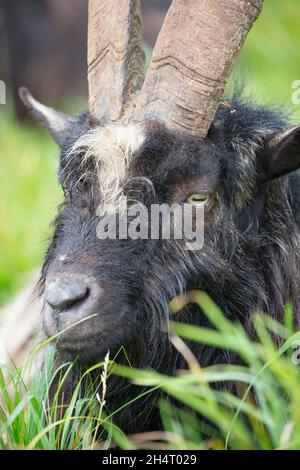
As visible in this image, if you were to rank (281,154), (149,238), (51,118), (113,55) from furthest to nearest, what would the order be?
(51,118) → (113,55) → (281,154) → (149,238)

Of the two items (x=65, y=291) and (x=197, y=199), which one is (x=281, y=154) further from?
(x=65, y=291)

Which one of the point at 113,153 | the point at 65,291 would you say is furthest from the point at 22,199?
the point at 65,291

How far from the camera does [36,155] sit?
11844mm

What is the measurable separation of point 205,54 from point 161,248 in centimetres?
108

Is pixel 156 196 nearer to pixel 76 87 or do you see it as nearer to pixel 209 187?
pixel 209 187

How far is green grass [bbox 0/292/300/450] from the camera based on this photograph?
13.7 feet

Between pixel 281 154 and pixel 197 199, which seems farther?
pixel 281 154

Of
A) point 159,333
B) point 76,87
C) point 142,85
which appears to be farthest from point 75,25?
point 159,333

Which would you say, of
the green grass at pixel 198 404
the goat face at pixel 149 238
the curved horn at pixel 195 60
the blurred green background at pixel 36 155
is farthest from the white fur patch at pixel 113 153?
the blurred green background at pixel 36 155

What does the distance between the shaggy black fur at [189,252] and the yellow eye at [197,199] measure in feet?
0.10

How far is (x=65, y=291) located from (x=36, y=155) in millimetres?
7363

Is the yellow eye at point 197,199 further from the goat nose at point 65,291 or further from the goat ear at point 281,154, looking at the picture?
the goat nose at point 65,291

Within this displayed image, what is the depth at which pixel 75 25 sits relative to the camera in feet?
49.2

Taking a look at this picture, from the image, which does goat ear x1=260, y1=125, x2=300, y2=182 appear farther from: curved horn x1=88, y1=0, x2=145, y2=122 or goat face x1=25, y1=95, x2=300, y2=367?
curved horn x1=88, y1=0, x2=145, y2=122
